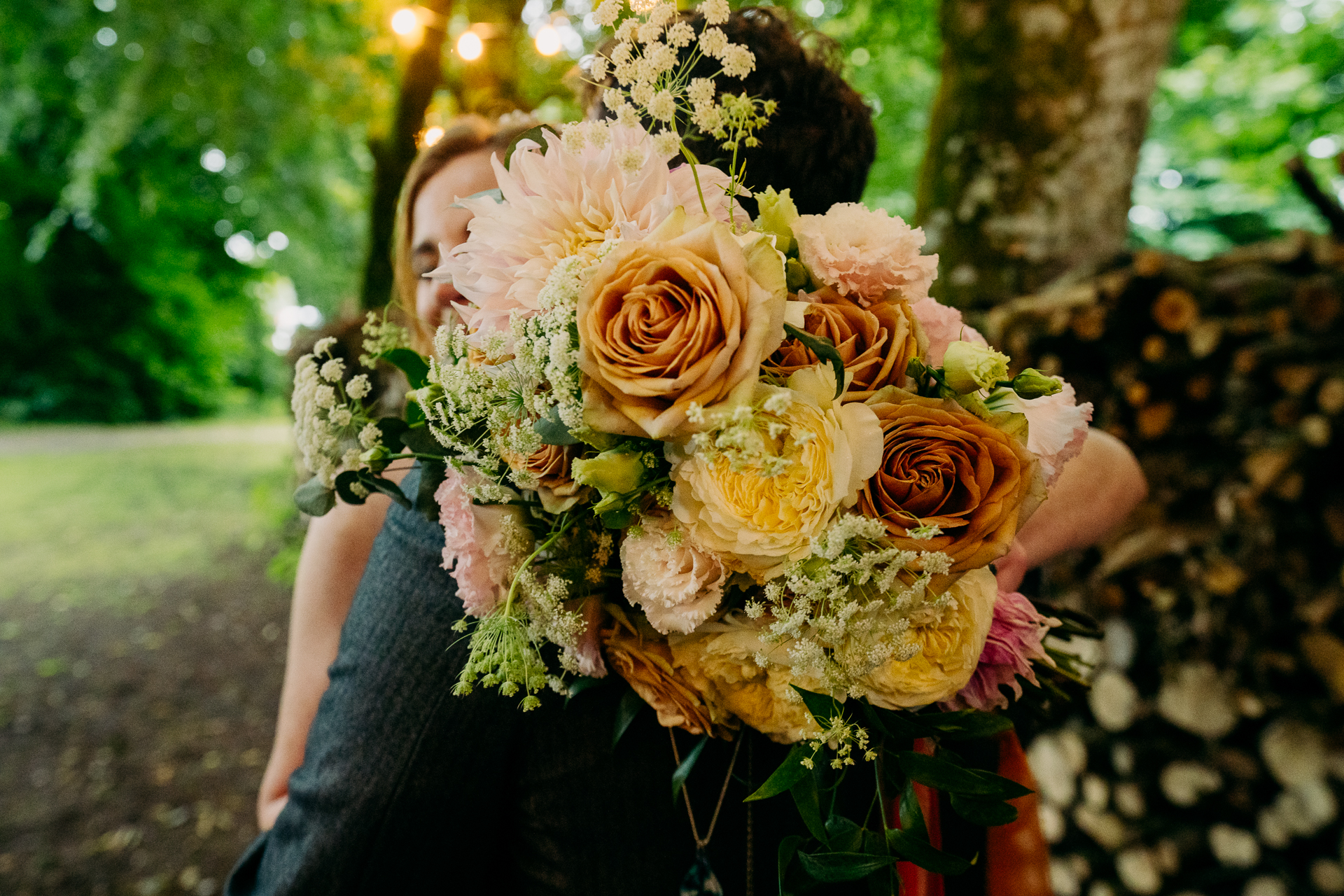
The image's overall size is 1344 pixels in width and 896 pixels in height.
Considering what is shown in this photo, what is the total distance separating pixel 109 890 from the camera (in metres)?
2.98

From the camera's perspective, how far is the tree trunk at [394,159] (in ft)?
15.4

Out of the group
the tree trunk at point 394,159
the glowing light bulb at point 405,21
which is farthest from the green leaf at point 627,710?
the glowing light bulb at point 405,21

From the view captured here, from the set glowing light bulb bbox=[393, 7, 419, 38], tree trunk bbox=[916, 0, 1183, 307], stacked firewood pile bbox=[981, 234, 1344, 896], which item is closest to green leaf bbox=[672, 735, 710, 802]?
stacked firewood pile bbox=[981, 234, 1344, 896]

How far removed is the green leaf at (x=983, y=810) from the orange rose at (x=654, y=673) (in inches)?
10.4

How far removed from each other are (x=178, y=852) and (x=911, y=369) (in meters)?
4.13

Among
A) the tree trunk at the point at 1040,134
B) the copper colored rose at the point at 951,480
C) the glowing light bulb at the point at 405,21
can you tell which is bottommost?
the copper colored rose at the point at 951,480

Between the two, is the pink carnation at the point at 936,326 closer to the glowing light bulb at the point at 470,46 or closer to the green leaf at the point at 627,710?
the green leaf at the point at 627,710

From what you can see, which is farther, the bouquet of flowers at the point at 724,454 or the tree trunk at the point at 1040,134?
the tree trunk at the point at 1040,134

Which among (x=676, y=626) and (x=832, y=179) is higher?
(x=832, y=179)

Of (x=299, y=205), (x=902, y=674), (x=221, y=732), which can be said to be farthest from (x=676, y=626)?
(x=299, y=205)

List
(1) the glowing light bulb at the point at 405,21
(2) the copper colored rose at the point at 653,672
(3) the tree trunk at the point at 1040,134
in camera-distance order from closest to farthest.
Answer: (2) the copper colored rose at the point at 653,672, (3) the tree trunk at the point at 1040,134, (1) the glowing light bulb at the point at 405,21

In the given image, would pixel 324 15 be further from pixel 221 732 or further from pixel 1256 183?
pixel 1256 183

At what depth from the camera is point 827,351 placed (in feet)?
2.02

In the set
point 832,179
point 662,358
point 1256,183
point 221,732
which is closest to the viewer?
point 662,358
